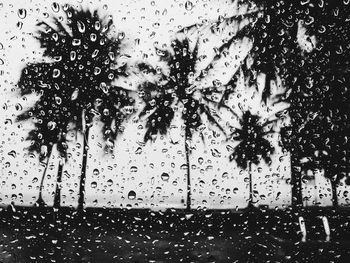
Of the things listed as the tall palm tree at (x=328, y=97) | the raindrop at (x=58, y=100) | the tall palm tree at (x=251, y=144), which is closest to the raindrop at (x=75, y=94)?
the raindrop at (x=58, y=100)

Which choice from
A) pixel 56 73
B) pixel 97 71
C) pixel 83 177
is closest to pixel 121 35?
pixel 97 71

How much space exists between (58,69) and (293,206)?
2997 millimetres

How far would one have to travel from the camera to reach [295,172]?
3.19 meters

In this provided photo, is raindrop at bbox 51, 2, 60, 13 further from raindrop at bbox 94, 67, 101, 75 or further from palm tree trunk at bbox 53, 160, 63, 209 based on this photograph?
palm tree trunk at bbox 53, 160, 63, 209

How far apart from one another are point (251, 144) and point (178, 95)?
1114 mm

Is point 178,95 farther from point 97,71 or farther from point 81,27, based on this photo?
point 81,27

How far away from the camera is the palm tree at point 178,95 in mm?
3891

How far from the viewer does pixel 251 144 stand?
3.43m

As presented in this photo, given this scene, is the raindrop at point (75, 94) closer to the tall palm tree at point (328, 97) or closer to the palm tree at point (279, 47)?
the palm tree at point (279, 47)

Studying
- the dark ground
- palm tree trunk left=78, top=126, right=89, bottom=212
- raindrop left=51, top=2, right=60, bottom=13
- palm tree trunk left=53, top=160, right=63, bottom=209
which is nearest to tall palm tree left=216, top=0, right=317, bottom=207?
the dark ground

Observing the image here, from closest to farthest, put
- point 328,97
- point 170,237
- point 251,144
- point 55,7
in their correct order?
1. point 328,97
2. point 251,144
3. point 55,7
4. point 170,237

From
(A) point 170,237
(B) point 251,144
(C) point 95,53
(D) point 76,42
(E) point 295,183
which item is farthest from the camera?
(A) point 170,237

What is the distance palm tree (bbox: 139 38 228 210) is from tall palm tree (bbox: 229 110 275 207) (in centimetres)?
34

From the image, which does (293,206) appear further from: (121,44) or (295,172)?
(121,44)
